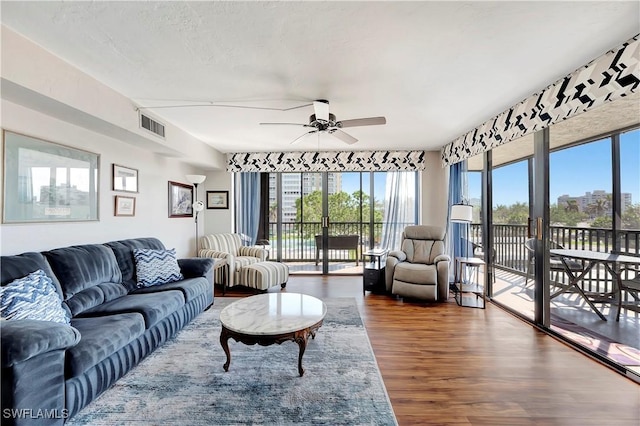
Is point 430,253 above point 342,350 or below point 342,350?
above

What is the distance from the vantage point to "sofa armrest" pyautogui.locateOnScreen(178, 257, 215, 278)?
3420mm

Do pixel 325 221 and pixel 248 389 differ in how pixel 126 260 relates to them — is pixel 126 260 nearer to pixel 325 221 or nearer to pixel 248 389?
pixel 248 389

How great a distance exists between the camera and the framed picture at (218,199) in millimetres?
5449

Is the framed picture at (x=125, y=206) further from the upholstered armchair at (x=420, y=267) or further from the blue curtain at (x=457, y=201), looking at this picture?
the blue curtain at (x=457, y=201)

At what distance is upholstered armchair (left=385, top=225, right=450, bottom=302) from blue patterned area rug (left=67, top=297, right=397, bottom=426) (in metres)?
1.49

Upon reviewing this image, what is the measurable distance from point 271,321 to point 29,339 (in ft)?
4.43

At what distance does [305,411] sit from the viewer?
173 cm

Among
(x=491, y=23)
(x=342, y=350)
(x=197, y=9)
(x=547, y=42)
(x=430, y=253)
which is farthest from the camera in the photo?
(x=430, y=253)

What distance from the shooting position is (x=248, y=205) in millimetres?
5559

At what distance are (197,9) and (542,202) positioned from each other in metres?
3.45

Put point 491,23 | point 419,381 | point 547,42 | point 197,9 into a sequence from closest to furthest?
point 197,9 → point 491,23 → point 547,42 → point 419,381

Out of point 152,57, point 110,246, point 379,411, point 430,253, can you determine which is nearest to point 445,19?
point 152,57

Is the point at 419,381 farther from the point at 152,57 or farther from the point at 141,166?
the point at 141,166

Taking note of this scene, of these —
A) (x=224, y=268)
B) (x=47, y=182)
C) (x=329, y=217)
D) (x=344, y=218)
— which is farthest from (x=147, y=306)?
(x=344, y=218)
